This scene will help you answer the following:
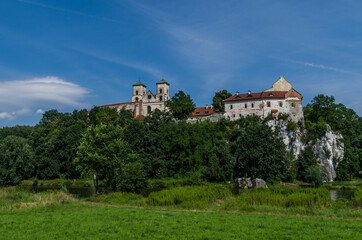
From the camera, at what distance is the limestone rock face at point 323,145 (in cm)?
5778

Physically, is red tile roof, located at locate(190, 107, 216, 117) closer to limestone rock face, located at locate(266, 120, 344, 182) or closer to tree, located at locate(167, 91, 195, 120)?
tree, located at locate(167, 91, 195, 120)

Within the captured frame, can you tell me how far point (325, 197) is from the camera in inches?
798

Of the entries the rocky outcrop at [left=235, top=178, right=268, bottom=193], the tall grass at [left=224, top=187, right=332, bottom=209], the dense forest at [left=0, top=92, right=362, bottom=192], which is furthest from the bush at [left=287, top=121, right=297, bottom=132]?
the tall grass at [left=224, top=187, right=332, bottom=209]

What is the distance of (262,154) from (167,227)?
1397 inches

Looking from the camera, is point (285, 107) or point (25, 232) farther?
point (285, 107)

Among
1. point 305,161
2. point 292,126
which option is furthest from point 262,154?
point 292,126

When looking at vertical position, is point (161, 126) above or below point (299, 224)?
above

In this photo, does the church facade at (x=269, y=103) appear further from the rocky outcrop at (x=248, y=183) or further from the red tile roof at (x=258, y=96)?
the rocky outcrop at (x=248, y=183)

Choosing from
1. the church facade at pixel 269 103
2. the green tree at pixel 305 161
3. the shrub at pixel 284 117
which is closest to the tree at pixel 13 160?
the church facade at pixel 269 103

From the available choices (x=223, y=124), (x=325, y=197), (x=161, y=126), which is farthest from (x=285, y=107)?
(x=325, y=197)

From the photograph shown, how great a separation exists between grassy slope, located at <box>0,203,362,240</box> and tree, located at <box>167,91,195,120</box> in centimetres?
5891

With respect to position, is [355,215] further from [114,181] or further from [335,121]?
[335,121]

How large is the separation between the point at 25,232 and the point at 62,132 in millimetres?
53692

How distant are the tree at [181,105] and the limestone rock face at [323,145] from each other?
22310 millimetres
